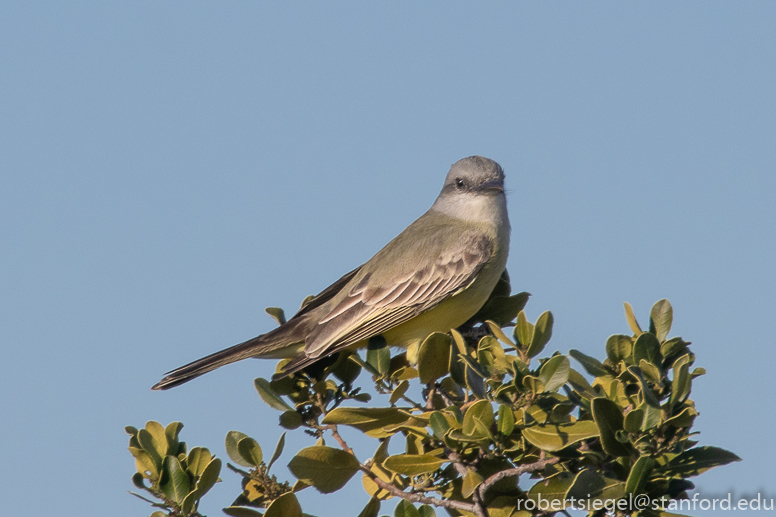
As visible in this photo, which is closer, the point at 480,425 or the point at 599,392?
the point at 480,425

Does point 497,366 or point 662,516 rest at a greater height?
point 497,366

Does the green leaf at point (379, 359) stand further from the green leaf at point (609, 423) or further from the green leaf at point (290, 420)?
the green leaf at point (609, 423)

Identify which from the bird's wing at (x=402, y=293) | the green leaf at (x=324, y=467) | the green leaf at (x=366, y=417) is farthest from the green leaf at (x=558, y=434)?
the bird's wing at (x=402, y=293)

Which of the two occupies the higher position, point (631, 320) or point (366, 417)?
point (631, 320)

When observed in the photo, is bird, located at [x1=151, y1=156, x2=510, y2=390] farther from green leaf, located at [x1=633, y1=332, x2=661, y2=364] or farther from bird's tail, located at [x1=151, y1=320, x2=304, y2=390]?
green leaf, located at [x1=633, y1=332, x2=661, y2=364]

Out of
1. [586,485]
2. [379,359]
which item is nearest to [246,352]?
[379,359]

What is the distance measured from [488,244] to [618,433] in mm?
3153

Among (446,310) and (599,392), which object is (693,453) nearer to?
(599,392)

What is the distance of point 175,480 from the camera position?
13.7 feet

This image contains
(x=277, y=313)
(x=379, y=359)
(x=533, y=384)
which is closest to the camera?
(x=533, y=384)

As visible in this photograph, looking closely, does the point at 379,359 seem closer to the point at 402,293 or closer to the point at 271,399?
the point at 271,399

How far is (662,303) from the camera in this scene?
4406 mm

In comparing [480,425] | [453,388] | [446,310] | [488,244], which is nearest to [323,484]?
[480,425]

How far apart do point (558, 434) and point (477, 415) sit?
0.36 m
